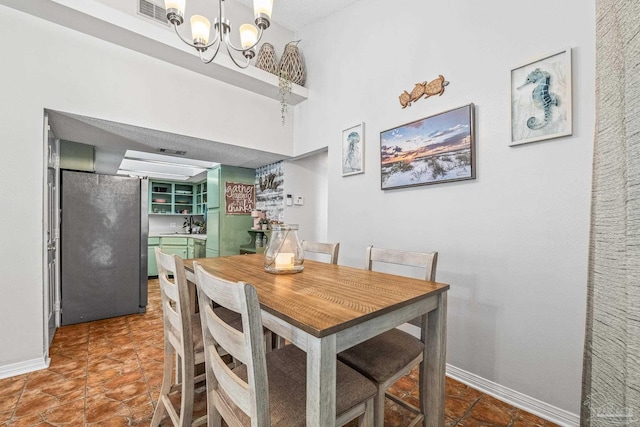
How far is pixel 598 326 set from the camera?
19.8 inches

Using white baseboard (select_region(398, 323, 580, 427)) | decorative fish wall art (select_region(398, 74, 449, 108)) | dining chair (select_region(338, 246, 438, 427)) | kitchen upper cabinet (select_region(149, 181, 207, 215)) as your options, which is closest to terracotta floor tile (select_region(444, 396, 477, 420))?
white baseboard (select_region(398, 323, 580, 427))

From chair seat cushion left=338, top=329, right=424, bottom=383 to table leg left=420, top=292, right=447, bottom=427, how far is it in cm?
7

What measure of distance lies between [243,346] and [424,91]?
7.21 ft

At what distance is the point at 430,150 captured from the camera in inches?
82.3

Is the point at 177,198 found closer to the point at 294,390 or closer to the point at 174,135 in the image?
the point at 174,135

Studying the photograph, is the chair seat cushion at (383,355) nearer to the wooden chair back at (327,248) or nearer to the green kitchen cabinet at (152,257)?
the wooden chair back at (327,248)

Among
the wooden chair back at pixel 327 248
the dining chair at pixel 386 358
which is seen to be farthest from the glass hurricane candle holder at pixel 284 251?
the dining chair at pixel 386 358

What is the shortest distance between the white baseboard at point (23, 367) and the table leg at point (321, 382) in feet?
8.14

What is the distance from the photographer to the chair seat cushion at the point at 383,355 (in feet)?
3.67

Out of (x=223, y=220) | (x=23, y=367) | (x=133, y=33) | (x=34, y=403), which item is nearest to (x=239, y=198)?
(x=223, y=220)

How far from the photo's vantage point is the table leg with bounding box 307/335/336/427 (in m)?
0.75

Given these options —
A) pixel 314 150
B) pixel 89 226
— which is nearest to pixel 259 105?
pixel 314 150

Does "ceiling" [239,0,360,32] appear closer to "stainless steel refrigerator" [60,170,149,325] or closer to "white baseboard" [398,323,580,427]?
"stainless steel refrigerator" [60,170,149,325]

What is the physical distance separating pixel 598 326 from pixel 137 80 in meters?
3.33
